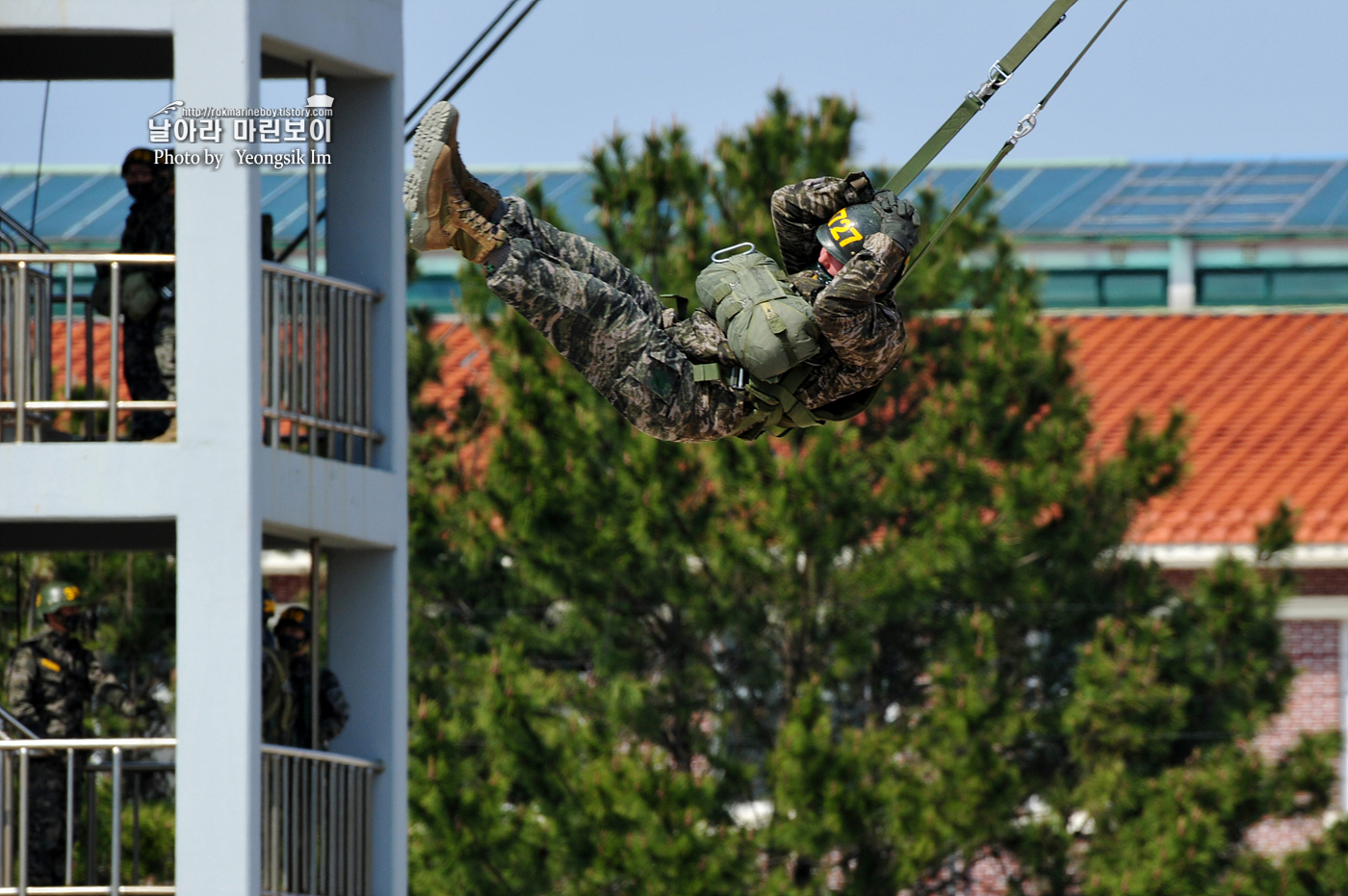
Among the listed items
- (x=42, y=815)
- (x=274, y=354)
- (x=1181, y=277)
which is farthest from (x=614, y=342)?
(x=1181, y=277)

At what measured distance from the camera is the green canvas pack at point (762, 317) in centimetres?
767

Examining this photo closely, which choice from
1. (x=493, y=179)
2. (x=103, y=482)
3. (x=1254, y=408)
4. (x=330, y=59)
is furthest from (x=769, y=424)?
(x=493, y=179)

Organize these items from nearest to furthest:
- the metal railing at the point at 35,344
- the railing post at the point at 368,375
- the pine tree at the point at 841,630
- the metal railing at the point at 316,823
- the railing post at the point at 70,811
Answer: the railing post at the point at 70,811, the metal railing at the point at 35,344, the metal railing at the point at 316,823, the railing post at the point at 368,375, the pine tree at the point at 841,630

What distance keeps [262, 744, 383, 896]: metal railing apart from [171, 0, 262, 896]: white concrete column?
40cm

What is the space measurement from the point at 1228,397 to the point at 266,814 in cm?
1418

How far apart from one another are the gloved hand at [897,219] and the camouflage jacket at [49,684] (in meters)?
6.42

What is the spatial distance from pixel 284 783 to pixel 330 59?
3932 mm

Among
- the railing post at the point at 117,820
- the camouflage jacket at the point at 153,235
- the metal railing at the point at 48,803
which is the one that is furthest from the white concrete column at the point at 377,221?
the railing post at the point at 117,820

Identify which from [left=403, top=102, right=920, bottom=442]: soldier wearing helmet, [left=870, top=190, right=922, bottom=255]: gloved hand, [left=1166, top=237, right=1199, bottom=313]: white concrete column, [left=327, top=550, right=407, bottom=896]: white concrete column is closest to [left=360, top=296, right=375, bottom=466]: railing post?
[left=327, top=550, right=407, bottom=896]: white concrete column

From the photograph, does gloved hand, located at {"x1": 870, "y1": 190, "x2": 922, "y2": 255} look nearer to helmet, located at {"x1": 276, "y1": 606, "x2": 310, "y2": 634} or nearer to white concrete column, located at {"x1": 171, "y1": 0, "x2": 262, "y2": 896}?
white concrete column, located at {"x1": 171, "y1": 0, "x2": 262, "y2": 896}

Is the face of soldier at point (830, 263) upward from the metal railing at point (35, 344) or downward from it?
downward

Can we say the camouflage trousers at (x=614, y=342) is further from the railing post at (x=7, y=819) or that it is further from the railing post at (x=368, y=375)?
the railing post at (x=368, y=375)

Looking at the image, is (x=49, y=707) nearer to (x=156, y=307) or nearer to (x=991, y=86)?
(x=156, y=307)

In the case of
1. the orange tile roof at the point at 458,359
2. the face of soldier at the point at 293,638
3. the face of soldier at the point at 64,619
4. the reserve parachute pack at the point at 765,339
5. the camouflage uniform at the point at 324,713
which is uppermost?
the orange tile roof at the point at 458,359
